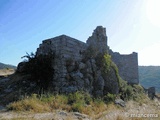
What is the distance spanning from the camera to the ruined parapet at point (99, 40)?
14743 mm

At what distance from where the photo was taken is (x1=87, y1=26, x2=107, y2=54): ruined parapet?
48.4 ft

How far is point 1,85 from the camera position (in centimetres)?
1226

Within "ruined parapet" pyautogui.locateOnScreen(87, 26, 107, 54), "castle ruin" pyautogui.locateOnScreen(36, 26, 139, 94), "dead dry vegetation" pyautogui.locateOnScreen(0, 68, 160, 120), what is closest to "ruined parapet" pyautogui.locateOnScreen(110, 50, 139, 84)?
"ruined parapet" pyautogui.locateOnScreen(87, 26, 107, 54)

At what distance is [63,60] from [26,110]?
507cm

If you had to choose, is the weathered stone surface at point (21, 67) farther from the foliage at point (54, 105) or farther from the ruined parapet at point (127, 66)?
the ruined parapet at point (127, 66)

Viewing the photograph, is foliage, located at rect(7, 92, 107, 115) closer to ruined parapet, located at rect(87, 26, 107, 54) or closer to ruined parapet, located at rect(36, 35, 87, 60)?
ruined parapet, located at rect(36, 35, 87, 60)

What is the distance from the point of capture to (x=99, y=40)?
15.3 metres

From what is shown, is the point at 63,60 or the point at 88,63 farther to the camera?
the point at 88,63

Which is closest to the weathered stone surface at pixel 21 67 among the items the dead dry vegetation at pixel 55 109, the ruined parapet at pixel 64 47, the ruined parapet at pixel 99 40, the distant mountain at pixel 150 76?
the ruined parapet at pixel 64 47

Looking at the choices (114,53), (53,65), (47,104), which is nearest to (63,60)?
(53,65)

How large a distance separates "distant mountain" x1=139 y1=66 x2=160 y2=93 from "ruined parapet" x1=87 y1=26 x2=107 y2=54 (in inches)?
2000

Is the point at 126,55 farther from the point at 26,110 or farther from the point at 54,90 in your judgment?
the point at 26,110

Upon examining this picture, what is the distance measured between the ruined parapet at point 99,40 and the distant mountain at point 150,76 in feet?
167

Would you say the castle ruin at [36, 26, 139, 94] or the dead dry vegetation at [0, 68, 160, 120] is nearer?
the dead dry vegetation at [0, 68, 160, 120]
